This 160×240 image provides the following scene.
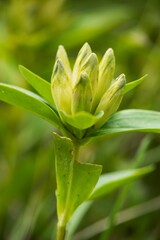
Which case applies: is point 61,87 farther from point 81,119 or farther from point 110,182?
point 110,182

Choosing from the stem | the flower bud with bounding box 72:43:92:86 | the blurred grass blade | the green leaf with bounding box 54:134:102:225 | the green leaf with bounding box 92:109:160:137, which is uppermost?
the flower bud with bounding box 72:43:92:86

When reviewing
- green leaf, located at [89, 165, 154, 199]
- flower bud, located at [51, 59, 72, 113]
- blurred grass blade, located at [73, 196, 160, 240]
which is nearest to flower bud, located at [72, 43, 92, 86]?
flower bud, located at [51, 59, 72, 113]

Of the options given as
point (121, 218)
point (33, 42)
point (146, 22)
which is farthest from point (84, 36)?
point (121, 218)

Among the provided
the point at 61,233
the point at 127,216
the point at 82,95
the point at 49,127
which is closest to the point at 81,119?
the point at 82,95

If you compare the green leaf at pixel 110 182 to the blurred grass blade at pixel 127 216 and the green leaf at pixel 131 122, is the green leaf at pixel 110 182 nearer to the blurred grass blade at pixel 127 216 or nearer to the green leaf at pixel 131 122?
the green leaf at pixel 131 122

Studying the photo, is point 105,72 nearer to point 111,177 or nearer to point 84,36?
point 111,177

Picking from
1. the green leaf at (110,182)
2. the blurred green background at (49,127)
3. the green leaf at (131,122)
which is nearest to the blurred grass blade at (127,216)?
the blurred green background at (49,127)

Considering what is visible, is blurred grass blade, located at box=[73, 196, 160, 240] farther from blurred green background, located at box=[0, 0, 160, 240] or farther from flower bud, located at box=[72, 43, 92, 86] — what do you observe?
flower bud, located at box=[72, 43, 92, 86]
